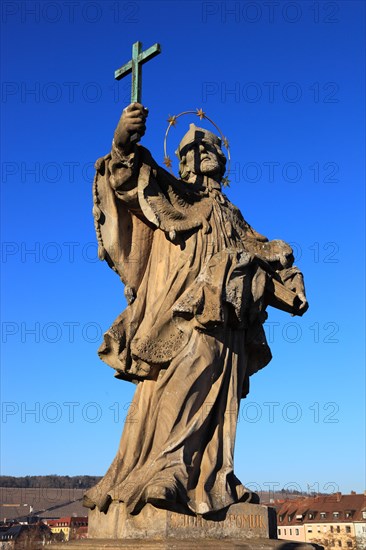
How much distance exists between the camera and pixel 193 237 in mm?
7613

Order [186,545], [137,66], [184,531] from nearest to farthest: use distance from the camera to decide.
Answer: [186,545] < [184,531] < [137,66]

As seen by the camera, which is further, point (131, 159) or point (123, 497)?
point (131, 159)

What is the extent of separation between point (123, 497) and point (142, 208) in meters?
2.89

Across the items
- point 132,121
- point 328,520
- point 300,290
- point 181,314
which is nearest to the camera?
point 132,121

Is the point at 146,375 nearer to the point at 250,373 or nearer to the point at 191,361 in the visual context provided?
the point at 191,361

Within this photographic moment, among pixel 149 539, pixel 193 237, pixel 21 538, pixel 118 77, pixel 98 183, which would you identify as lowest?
pixel 21 538

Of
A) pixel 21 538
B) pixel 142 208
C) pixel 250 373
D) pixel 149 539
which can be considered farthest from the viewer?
pixel 21 538

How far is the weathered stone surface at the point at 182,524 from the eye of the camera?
607 cm

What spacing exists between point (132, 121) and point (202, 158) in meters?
1.71

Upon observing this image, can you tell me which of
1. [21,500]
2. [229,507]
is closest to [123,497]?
[229,507]

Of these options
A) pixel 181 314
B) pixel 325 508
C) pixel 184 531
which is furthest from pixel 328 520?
pixel 184 531

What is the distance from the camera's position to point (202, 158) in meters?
8.38

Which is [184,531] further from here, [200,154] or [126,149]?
[200,154]

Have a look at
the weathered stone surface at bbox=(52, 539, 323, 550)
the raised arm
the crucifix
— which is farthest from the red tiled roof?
the crucifix
